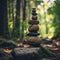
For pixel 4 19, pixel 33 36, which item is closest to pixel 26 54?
pixel 33 36

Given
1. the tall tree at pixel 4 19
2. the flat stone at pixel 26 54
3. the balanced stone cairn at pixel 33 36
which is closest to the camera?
the flat stone at pixel 26 54

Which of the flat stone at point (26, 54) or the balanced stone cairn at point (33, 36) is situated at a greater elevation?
the balanced stone cairn at point (33, 36)

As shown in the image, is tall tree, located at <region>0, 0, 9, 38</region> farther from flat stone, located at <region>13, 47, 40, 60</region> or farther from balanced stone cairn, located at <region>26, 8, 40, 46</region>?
flat stone, located at <region>13, 47, 40, 60</region>

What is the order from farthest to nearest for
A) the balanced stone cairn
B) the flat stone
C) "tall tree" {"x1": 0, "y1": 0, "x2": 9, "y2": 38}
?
"tall tree" {"x1": 0, "y1": 0, "x2": 9, "y2": 38}, the balanced stone cairn, the flat stone

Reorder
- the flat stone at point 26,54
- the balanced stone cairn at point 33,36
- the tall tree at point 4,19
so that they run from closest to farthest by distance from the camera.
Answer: the flat stone at point 26,54
the balanced stone cairn at point 33,36
the tall tree at point 4,19

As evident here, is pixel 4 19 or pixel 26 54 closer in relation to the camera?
pixel 26 54

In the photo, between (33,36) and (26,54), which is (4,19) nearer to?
(33,36)

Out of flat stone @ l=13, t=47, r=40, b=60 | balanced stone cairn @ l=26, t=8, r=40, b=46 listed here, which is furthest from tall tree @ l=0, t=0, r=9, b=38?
flat stone @ l=13, t=47, r=40, b=60

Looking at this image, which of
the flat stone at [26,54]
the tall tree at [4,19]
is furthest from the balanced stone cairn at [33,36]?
the tall tree at [4,19]

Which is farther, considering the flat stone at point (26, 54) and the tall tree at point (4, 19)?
the tall tree at point (4, 19)

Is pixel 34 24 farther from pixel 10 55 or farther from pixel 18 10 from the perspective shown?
pixel 18 10

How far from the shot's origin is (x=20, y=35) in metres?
29.2

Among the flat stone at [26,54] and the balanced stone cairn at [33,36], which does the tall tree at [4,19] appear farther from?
the flat stone at [26,54]

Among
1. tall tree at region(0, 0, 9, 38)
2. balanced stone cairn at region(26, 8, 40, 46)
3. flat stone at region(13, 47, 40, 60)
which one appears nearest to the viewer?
flat stone at region(13, 47, 40, 60)
